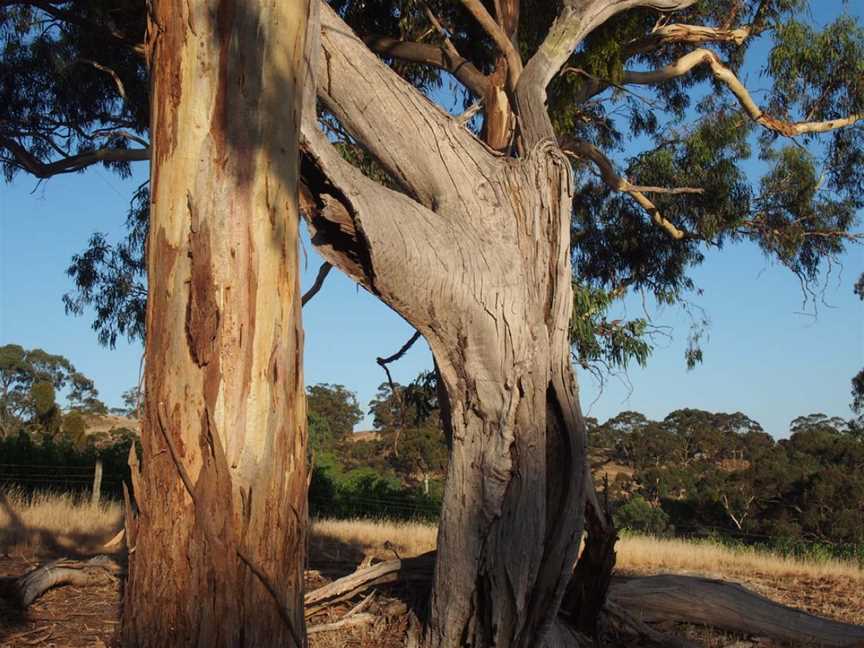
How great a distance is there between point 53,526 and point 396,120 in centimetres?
574

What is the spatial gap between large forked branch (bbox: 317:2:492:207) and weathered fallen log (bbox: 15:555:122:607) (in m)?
2.72

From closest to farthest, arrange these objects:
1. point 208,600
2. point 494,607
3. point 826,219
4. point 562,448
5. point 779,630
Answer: point 208,600 < point 494,607 < point 562,448 < point 779,630 < point 826,219

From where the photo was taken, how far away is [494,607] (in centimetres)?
382

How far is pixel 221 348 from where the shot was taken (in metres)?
2.55

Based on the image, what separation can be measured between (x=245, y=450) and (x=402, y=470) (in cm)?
2607

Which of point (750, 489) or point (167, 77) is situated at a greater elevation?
point (167, 77)

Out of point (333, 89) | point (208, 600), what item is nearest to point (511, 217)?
point (333, 89)

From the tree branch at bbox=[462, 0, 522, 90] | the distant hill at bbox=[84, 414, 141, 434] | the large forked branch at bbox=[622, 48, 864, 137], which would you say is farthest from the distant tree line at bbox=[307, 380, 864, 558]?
the distant hill at bbox=[84, 414, 141, 434]

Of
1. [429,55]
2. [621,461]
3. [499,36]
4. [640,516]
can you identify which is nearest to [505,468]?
[499,36]

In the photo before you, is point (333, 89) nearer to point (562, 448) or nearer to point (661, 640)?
point (562, 448)

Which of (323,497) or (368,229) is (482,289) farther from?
(323,497)

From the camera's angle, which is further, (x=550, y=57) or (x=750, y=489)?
(x=750, y=489)

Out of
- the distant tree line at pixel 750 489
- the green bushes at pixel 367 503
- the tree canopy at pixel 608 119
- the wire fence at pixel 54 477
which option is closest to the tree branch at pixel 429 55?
the tree canopy at pixel 608 119

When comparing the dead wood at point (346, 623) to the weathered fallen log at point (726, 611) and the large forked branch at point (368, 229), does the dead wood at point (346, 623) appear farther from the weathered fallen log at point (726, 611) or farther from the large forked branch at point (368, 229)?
the large forked branch at point (368, 229)
